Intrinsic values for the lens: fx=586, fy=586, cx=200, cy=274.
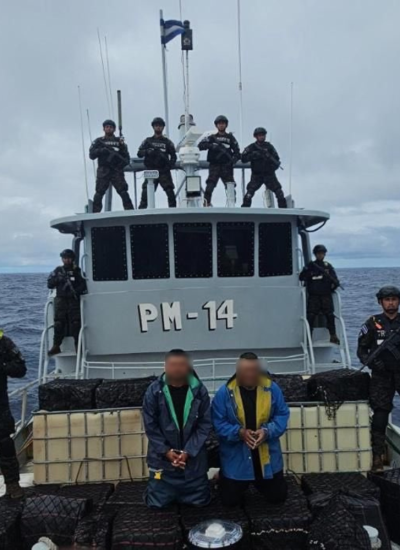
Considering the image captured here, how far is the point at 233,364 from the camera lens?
28.8 ft

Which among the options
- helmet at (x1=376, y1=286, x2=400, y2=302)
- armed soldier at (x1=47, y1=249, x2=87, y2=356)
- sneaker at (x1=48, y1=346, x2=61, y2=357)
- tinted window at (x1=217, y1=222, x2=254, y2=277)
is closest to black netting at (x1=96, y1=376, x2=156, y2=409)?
helmet at (x1=376, y1=286, x2=400, y2=302)

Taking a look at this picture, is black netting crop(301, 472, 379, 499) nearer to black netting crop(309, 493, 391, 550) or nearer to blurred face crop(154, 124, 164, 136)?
black netting crop(309, 493, 391, 550)

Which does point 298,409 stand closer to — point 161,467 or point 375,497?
point 375,497

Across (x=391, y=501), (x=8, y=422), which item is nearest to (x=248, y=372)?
(x=391, y=501)

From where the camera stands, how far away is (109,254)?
885 cm

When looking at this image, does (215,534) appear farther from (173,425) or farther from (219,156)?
(219,156)

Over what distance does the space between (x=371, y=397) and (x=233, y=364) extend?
291cm

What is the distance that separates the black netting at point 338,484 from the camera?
5109mm

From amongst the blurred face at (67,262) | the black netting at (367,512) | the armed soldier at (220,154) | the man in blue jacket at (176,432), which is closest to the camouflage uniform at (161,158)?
the armed soldier at (220,154)

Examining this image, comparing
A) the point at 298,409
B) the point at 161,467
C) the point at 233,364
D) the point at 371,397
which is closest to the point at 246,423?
the point at 161,467

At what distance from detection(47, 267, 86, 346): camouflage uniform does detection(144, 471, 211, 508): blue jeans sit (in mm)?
4441

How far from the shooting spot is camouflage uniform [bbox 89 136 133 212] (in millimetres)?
9219

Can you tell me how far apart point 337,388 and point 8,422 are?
3.29 m

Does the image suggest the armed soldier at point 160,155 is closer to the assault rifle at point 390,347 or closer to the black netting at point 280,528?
the assault rifle at point 390,347
